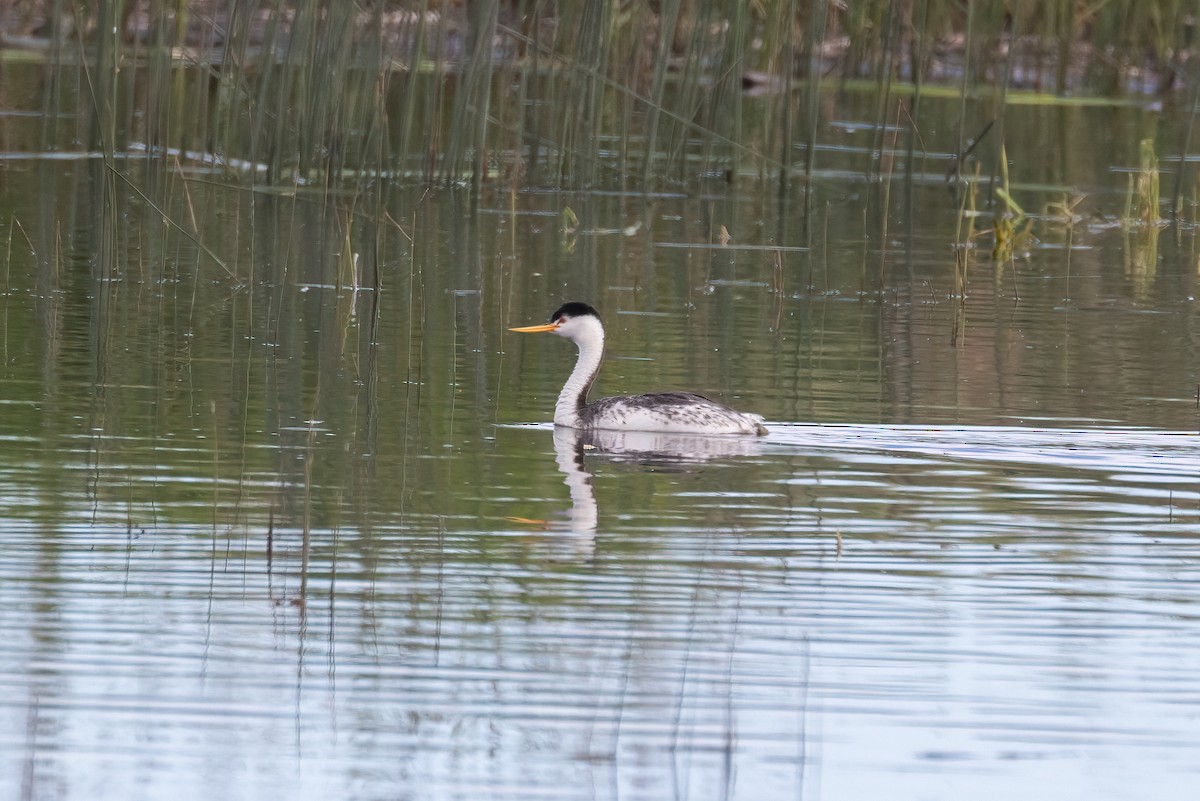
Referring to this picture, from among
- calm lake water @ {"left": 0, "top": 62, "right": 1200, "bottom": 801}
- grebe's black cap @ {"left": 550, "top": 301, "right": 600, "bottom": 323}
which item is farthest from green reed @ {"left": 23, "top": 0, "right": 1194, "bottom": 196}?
grebe's black cap @ {"left": 550, "top": 301, "right": 600, "bottom": 323}

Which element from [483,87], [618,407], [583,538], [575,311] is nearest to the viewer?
[583,538]

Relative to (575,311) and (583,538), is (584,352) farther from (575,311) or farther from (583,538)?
(583,538)

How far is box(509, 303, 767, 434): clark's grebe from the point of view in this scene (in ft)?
30.8

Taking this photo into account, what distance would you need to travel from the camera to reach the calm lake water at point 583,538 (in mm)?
5180

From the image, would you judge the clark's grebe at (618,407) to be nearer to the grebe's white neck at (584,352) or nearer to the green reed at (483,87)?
the grebe's white neck at (584,352)

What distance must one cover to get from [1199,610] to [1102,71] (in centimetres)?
2354

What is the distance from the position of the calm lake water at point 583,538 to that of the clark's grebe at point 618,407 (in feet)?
0.39

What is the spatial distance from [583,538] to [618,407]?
252 cm

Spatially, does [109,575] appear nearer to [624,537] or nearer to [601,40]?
[624,537]

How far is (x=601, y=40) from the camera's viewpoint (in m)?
16.3

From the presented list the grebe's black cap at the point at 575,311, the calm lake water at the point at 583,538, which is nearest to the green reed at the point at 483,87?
the calm lake water at the point at 583,538


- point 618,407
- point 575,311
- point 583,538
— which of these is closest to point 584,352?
point 575,311

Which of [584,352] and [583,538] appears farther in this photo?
[584,352]

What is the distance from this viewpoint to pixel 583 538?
7320 mm
